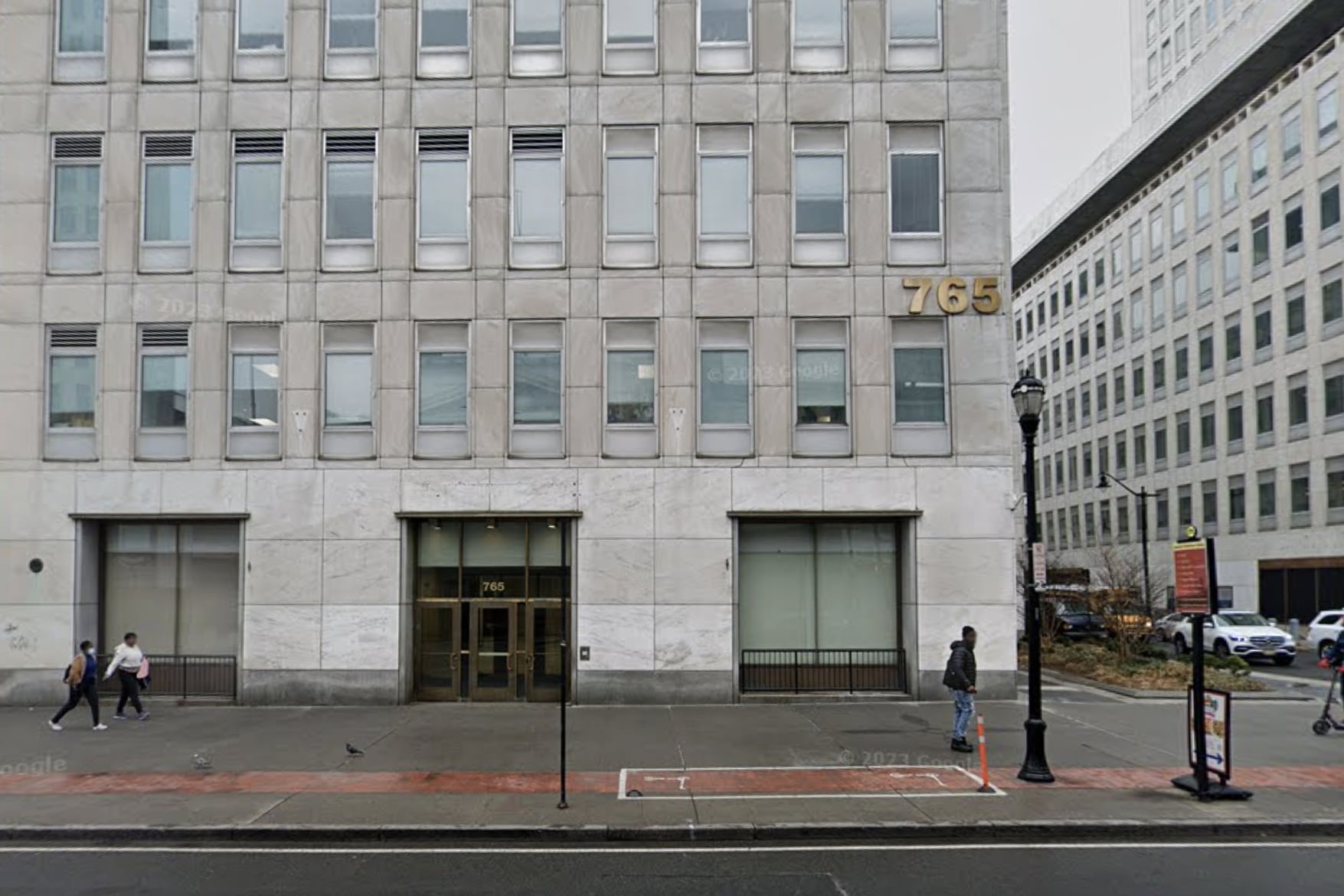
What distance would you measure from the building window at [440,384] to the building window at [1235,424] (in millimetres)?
45459

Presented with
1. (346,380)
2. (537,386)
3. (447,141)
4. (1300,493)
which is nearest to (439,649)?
(537,386)

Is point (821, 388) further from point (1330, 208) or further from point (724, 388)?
point (1330, 208)

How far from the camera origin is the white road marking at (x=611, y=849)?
10188 millimetres

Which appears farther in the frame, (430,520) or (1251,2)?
(1251,2)

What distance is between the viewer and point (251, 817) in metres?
11.3

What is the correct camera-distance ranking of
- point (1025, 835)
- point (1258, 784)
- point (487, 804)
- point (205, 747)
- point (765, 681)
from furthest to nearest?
point (765, 681) → point (205, 747) → point (1258, 784) → point (487, 804) → point (1025, 835)

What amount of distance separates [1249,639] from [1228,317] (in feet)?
90.6

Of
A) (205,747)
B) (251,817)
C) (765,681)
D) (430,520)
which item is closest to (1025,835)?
(251,817)

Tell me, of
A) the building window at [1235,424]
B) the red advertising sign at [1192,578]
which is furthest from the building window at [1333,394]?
the red advertising sign at [1192,578]

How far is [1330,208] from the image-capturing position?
44.8 m

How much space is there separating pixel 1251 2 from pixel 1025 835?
7173 cm

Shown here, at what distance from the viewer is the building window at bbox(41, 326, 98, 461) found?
21.3 metres

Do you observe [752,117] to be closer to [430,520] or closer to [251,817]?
[430,520]

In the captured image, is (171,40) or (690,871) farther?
(171,40)
